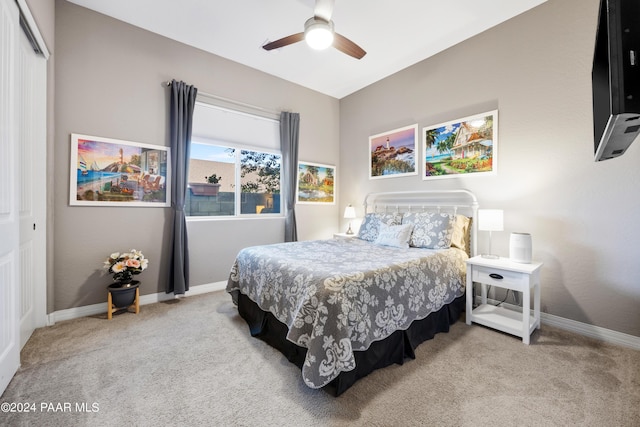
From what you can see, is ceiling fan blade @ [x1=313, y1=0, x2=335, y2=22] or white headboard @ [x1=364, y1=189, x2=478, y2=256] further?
white headboard @ [x1=364, y1=189, x2=478, y2=256]

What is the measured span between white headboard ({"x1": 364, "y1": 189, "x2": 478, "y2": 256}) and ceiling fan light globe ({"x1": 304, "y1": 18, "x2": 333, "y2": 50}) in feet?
7.30

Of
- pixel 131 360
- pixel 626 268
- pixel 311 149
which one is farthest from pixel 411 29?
pixel 131 360


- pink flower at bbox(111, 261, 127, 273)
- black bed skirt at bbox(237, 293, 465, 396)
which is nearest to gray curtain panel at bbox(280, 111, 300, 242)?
black bed skirt at bbox(237, 293, 465, 396)

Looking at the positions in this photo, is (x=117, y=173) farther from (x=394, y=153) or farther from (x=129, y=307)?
(x=394, y=153)

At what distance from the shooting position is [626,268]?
7.37 feet

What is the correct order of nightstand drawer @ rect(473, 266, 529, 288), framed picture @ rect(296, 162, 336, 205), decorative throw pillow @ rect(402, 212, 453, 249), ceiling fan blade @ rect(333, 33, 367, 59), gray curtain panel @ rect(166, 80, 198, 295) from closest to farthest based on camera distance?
nightstand drawer @ rect(473, 266, 529, 288)
ceiling fan blade @ rect(333, 33, 367, 59)
decorative throw pillow @ rect(402, 212, 453, 249)
gray curtain panel @ rect(166, 80, 198, 295)
framed picture @ rect(296, 162, 336, 205)

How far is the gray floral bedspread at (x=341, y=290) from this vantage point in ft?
5.22

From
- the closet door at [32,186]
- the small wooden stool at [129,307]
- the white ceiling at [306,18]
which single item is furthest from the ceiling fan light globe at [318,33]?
the small wooden stool at [129,307]

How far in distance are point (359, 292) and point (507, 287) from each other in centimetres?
159

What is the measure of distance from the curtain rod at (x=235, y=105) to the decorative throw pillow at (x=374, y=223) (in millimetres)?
2200

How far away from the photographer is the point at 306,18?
2.90m

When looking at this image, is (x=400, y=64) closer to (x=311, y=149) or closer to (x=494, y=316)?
(x=311, y=149)

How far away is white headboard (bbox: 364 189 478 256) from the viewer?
3143 mm

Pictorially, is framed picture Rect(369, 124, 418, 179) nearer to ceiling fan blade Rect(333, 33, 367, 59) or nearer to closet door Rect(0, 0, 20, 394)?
ceiling fan blade Rect(333, 33, 367, 59)
